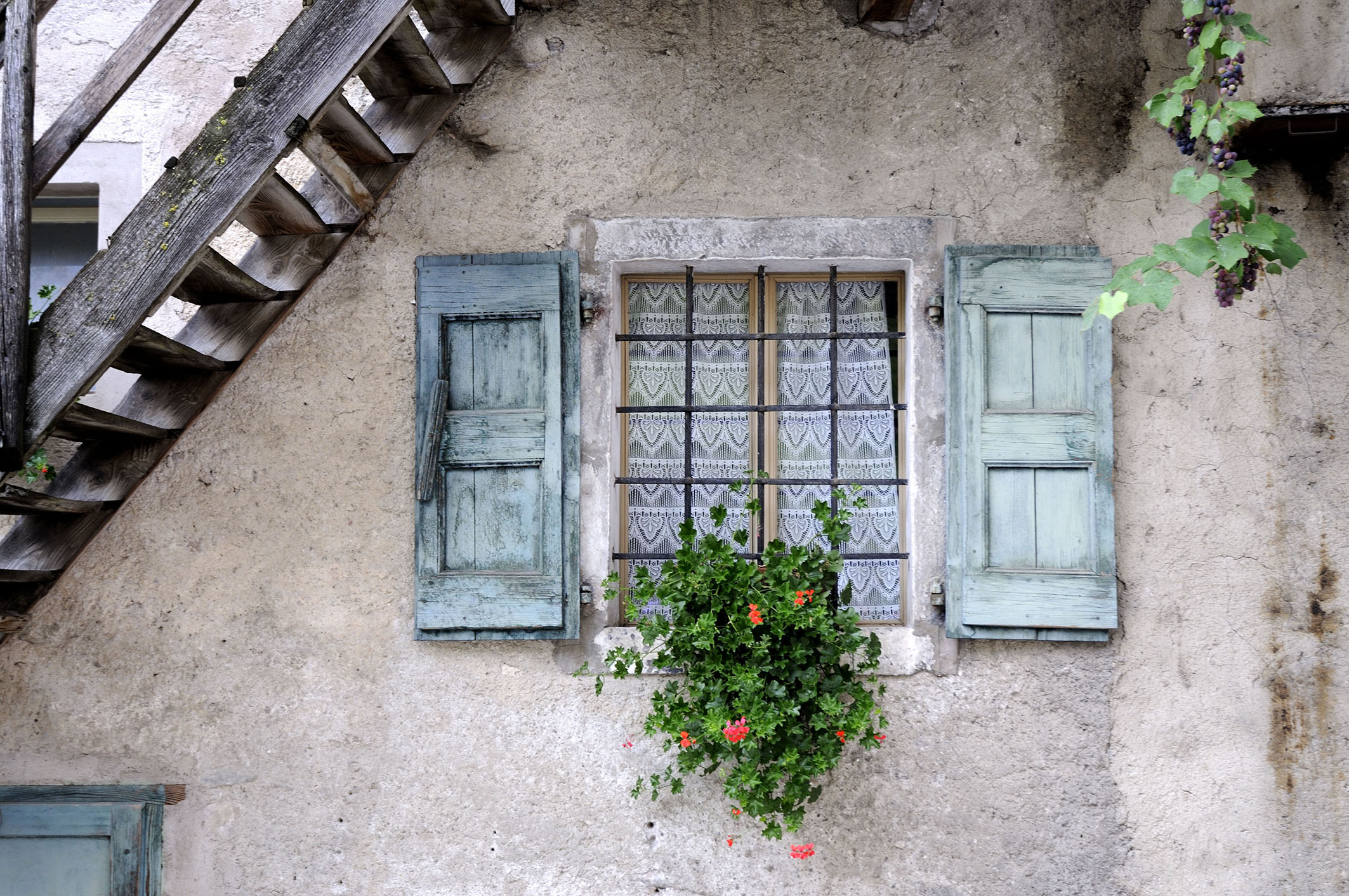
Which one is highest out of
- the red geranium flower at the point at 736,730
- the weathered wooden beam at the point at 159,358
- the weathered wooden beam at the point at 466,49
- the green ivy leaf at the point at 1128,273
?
the weathered wooden beam at the point at 466,49

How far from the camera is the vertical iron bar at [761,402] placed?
349 centimetres

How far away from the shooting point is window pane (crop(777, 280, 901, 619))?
3484 mm

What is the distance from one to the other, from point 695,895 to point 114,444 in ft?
8.46

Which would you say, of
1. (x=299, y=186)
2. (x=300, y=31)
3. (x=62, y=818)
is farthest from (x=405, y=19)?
(x=62, y=818)

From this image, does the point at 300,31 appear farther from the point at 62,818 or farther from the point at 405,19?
the point at 62,818

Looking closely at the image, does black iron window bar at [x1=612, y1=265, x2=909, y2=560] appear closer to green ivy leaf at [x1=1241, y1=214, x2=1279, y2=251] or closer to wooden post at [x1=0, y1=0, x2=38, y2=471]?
green ivy leaf at [x1=1241, y1=214, x2=1279, y2=251]

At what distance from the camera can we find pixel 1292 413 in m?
3.31

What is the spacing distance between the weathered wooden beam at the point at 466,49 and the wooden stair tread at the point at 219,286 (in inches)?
40.3

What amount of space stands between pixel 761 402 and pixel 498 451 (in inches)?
39.2

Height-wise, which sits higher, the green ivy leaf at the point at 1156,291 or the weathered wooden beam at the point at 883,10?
the weathered wooden beam at the point at 883,10

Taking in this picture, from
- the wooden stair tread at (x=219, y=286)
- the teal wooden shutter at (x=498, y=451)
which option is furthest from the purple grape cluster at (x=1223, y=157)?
the wooden stair tread at (x=219, y=286)

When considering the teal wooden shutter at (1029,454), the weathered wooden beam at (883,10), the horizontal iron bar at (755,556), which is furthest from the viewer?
the horizontal iron bar at (755,556)

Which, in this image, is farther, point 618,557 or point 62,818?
point 618,557

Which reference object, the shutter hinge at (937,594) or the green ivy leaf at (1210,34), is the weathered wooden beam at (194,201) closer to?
the green ivy leaf at (1210,34)
